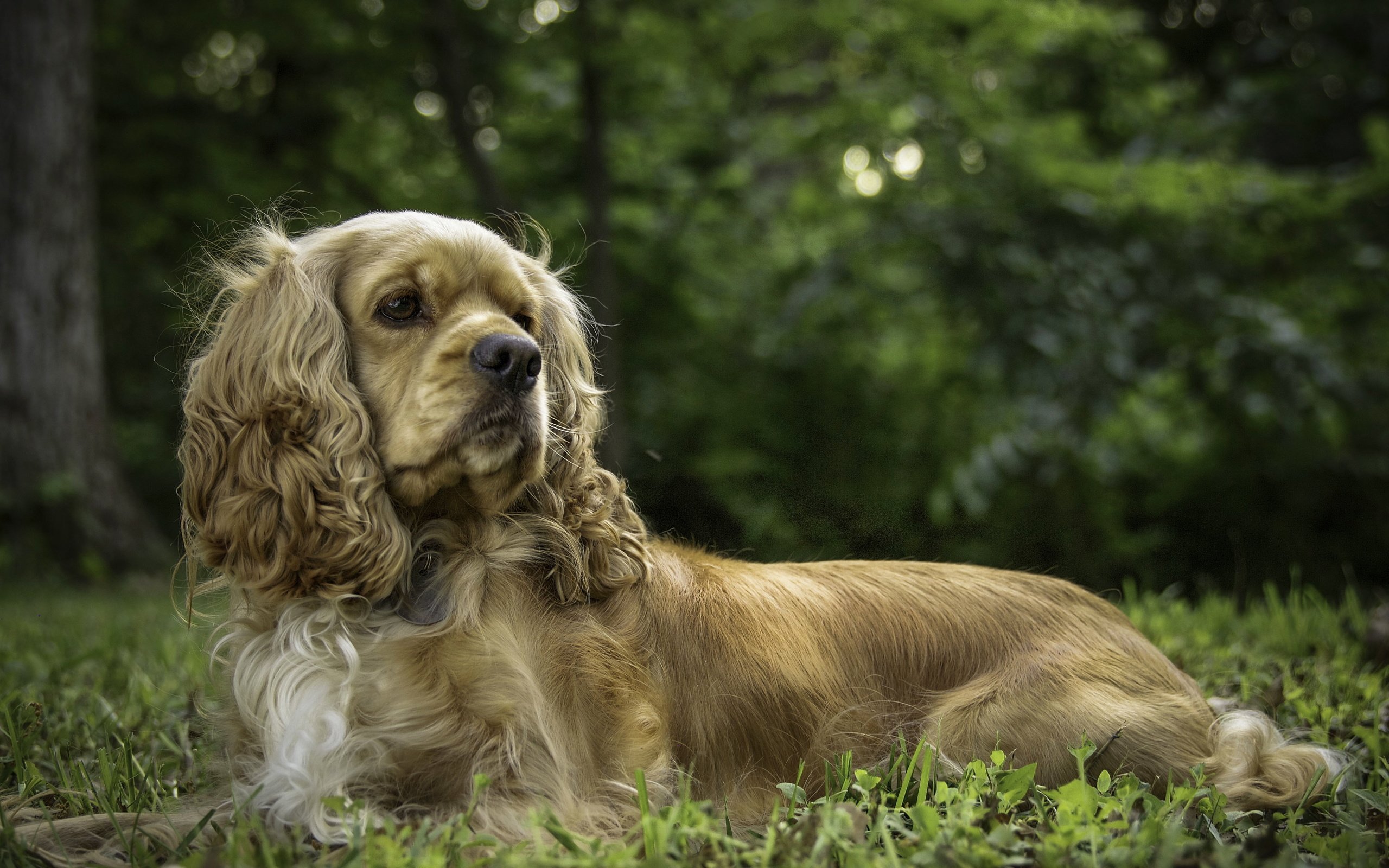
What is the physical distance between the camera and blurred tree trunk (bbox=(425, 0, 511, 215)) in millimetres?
7344

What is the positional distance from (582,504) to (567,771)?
2.06 feet

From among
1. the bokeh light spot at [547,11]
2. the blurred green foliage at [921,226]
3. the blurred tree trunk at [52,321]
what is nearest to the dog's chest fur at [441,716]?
the blurred green foliage at [921,226]

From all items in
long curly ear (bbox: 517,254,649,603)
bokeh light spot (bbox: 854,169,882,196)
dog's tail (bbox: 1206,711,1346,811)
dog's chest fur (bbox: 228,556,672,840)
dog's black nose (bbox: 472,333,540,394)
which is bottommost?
dog's tail (bbox: 1206,711,1346,811)

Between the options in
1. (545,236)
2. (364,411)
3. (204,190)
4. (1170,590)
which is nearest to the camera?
(364,411)

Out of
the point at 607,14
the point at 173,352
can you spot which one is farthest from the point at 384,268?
the point at 173,352

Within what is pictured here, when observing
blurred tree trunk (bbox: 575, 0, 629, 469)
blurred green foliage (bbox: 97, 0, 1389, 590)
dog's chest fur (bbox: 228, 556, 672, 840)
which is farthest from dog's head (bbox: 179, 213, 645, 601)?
blurred tree trunk (bbox: 575, 0, 629, 469)

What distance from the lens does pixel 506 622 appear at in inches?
83.3

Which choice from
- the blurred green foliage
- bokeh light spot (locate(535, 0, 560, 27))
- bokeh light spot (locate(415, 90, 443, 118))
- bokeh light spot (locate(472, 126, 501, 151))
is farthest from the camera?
bokeh light spot (locate(472, 126, 501, 151))

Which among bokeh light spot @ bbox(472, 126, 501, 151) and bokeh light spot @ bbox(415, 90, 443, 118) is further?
bokeh light spot @ bbox(472, 126, 501, 151)

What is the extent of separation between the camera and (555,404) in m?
2.58

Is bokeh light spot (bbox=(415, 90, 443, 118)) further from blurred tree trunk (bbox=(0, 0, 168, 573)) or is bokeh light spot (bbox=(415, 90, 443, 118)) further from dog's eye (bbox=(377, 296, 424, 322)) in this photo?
dog's eye (bbox=(377, 296, 424, 322))

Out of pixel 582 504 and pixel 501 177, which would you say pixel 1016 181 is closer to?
pixel 501 177

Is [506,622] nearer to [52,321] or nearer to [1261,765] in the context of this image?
[1261,765]

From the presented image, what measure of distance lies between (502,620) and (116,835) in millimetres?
832
